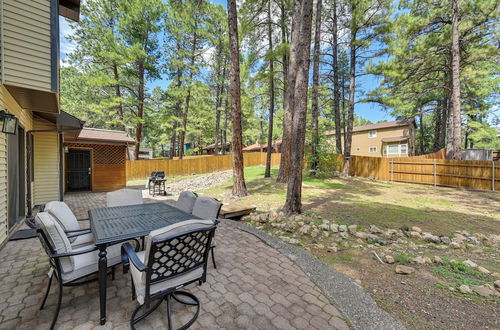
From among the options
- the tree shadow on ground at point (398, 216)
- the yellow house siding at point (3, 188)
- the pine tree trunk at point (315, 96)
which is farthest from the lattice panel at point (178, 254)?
the pine tree trunk at point (315, 96)

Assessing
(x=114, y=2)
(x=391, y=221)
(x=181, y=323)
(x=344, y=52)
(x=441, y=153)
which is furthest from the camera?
(x=344, y=52)

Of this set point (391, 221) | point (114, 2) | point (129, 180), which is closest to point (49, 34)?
point (391, 221)

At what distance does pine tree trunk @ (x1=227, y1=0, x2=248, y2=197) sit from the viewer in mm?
6605

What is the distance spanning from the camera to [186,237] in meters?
1.67

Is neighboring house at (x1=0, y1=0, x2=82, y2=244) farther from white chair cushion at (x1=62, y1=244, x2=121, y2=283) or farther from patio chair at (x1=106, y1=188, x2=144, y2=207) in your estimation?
white chair cushion at (x1=62, y1=244, x2=121, y2=283)

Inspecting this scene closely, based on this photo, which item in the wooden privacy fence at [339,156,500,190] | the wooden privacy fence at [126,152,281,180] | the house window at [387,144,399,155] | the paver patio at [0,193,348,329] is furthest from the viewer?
the house window at [387,144,399,155]

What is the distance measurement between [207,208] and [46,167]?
7074 mm

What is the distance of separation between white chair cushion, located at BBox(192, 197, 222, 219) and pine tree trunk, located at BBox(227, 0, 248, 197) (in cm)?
398

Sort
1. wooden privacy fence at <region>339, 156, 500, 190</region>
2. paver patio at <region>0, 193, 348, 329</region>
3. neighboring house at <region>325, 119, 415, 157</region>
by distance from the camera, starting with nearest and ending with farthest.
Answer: paver patio at <region>0, 193, 348, 329</region> < wooden privacy fence at <region>339, 156, 500, 190</region> < neighboring house at <region>325, 119, 415, 157</region>

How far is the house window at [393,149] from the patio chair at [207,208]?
2403cm

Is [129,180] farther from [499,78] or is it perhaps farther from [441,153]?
[499,78]

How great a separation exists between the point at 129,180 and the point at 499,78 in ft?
81.7

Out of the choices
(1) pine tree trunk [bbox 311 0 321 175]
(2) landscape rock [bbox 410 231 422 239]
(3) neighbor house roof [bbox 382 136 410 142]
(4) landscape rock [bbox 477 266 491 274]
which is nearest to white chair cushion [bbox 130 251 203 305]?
(4) landscape rock [bbox 477 266 491 274]

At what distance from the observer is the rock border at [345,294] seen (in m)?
1.84
